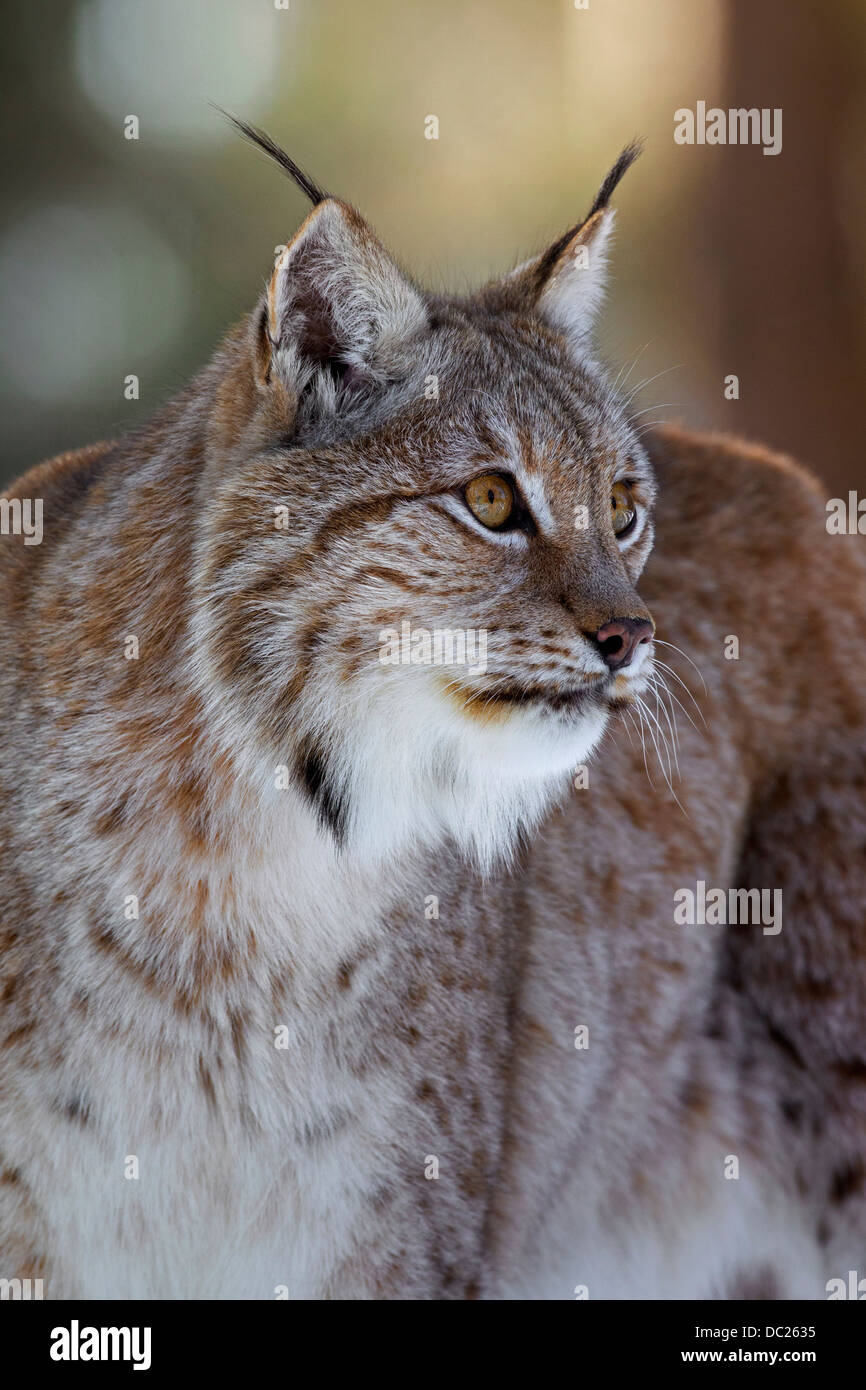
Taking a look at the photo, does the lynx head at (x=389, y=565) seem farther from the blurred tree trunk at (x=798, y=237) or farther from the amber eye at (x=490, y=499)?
the blurred tree trunk at (x=798, y=237)

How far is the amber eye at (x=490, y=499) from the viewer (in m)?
2.73

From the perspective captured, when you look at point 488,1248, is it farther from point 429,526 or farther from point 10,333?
point 10,333

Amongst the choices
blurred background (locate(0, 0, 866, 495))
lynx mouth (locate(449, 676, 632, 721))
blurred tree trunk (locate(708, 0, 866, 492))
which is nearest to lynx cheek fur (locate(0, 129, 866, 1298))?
lynx mouth (locate(449, 676, 632, 721))

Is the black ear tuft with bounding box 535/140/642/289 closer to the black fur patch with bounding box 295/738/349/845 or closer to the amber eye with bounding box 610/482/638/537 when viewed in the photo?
the amber eye with bounding box 610/482/638/537

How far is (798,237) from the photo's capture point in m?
5.68

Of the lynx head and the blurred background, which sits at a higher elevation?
the blurred background

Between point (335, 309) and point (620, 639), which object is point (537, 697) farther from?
point (335, 309)

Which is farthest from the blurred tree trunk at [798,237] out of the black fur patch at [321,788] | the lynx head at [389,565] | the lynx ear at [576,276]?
the black fur patch at [321,788]

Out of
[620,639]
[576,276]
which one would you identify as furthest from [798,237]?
[620,639]

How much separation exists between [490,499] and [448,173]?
Result: 398cm

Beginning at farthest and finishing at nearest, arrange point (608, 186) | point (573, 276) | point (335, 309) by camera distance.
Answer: point (573, 276), point (608, 186), point (335, 309)

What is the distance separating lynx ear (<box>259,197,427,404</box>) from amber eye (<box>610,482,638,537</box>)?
0.55 meters

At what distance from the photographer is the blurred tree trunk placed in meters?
5.47

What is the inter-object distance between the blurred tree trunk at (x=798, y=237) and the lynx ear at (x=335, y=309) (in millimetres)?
3318
